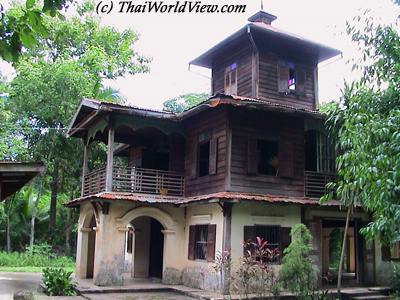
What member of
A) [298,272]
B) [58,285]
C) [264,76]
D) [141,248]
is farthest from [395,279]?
[58,285]

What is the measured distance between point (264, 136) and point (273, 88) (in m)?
2.75

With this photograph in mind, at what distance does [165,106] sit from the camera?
38469 millimetres

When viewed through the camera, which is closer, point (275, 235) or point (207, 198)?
point (207, 198)

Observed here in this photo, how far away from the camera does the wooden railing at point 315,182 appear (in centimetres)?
1625

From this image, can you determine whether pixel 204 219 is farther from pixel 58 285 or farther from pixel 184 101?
pixel 184 101

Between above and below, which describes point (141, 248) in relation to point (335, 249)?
above

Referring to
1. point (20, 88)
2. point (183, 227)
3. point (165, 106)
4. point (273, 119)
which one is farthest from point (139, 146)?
point (165, 106)

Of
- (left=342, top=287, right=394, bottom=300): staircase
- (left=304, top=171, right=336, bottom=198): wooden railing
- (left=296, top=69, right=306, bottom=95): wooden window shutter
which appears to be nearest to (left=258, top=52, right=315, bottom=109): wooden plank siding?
(left=296, top=69, right=306, bottom=95): wooden window shutter

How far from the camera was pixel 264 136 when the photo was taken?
615 inches

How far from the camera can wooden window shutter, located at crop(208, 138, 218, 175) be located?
603 inches

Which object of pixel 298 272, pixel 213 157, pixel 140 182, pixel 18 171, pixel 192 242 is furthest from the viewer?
pixel 140 182

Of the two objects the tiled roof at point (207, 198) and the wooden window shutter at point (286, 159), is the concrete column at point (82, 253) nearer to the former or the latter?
the tiled roof at point (207, 198)

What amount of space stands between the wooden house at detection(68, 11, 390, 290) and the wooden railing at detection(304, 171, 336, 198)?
46 millimetres

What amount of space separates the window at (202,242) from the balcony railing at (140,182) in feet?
5.39
